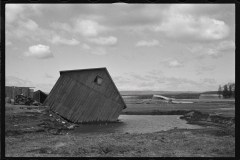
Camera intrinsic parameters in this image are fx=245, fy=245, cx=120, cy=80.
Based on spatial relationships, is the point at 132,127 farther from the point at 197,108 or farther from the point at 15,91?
the point at 197,108

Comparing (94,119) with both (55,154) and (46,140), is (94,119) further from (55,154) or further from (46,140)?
(55,154)

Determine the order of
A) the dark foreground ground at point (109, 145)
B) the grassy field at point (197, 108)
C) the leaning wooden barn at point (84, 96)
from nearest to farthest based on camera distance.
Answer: the dark foreground ground at point (109, 145) → the leaning wooden barn at point (84, 96) → the grassy field at point (197, 108)

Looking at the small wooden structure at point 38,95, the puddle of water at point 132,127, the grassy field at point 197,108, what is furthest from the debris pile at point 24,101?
the grassy field at point 197,108

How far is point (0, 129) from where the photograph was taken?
1175 cm

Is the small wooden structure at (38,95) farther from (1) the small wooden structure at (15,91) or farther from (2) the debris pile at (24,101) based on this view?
(2) the debris pile at (24,101)

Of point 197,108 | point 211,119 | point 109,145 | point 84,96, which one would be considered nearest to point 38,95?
point 84,96

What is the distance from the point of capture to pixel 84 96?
92.9ft

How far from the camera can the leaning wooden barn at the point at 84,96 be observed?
2811cm

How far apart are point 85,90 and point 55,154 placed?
15500mm

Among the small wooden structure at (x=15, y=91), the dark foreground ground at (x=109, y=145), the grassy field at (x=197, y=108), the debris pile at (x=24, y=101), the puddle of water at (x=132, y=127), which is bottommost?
the grassy field at (x=197, y=108)

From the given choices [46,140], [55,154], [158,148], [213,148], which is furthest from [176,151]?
[46,140]

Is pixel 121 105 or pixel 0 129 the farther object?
pixel 121 105

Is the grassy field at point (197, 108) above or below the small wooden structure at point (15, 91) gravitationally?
below
